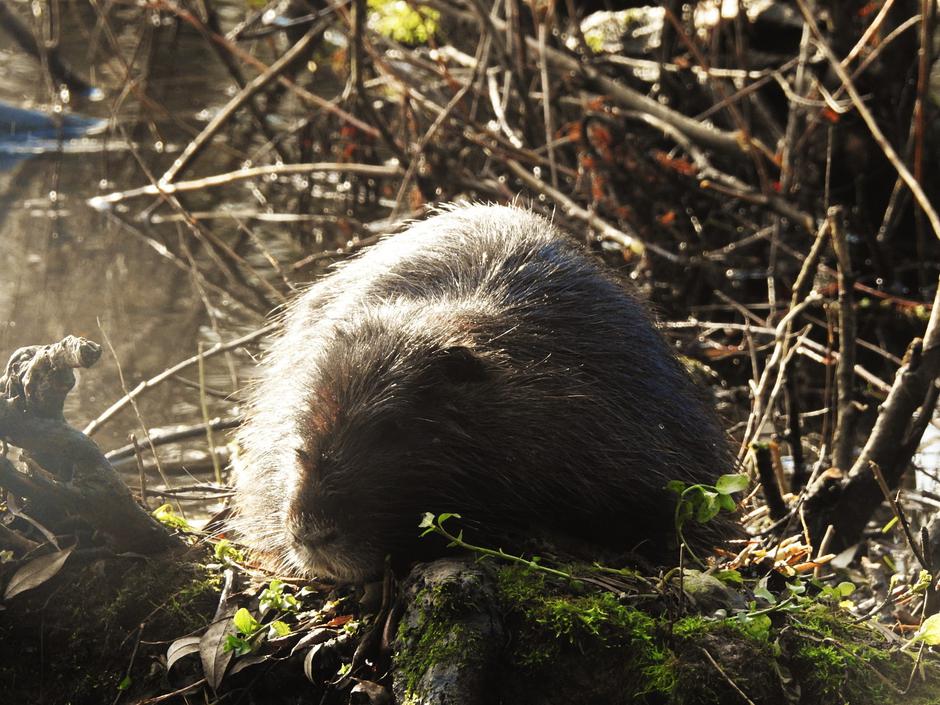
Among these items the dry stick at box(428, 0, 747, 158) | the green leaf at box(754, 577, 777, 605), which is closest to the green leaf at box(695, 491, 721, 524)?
the green leaf at box(754, 577, 777, 605)

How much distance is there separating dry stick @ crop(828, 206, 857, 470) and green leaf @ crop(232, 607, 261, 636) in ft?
9.53

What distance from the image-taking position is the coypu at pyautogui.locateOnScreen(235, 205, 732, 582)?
11.0ft

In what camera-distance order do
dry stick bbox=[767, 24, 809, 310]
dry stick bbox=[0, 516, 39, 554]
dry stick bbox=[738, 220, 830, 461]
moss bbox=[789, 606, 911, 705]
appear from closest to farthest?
moss bbox=[789, 606, 911, 705] < dry stick bbox=[0, 516, 39, 554] < dry stick bbox=[738, 220, 830, 461] < dry stick bbox=[767, 24, 809, 310]

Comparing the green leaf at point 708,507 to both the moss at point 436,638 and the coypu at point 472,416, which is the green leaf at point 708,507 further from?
the moss at point 436,638

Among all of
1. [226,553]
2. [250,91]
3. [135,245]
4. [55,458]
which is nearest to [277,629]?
[226,553]

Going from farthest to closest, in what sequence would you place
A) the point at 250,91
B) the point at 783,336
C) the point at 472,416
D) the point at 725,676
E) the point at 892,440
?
1. the point at 250,91
2. the point at 783,336
3. the point at 892,440
4. the point at 472,416
5. the point at 725,676

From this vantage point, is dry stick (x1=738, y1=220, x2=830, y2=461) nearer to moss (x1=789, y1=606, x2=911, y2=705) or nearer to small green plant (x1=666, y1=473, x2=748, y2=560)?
small green plant (x1=666, y1=473, x2=748, y2=560)

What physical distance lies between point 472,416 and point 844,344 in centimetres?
214

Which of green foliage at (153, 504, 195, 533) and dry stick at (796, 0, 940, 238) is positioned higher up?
dry stick at (796, 0, 940, 238)

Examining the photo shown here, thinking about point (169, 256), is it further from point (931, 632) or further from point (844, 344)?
point (931, 632)

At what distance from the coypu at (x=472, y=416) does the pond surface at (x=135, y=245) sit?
3.44 feet

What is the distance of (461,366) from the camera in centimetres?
360

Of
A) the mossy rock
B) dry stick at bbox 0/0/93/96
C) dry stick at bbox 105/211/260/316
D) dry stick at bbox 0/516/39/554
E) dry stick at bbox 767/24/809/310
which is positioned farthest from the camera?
dry stick at bbox 0/0/93/96

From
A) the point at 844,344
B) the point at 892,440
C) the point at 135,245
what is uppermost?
the point at 844,344
